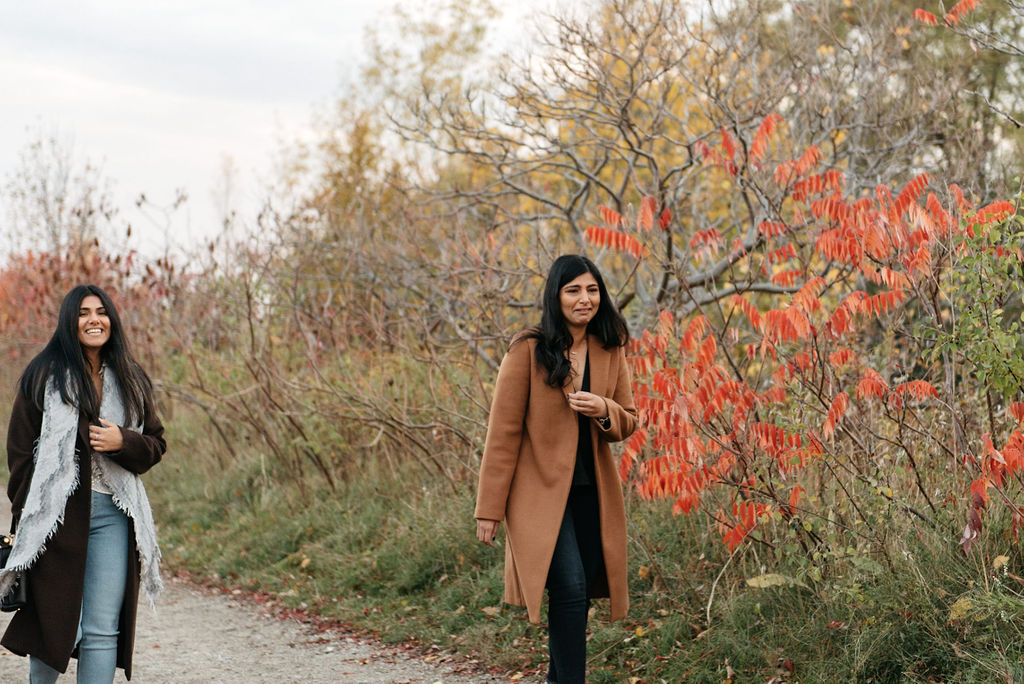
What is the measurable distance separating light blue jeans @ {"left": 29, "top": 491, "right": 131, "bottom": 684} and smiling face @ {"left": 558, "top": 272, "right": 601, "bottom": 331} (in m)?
2.18

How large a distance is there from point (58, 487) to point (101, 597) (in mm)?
506

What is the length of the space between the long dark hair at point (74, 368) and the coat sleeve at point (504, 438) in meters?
1.65

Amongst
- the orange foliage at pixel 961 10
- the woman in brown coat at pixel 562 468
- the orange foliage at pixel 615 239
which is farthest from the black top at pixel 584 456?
the orange foliage at pixel 961 10

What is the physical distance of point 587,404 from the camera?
4273mm

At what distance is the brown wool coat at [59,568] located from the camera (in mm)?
4254

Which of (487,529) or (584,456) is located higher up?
(584,456)

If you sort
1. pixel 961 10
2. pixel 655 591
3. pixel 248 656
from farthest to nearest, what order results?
pixel 248 656
pixel 655 591
pixel 961 10

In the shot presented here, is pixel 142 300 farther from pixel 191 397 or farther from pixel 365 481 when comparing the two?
pixel 365 481

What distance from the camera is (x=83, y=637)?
4.34 m

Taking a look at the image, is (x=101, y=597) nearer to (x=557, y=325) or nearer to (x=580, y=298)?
(x=557, y=325)

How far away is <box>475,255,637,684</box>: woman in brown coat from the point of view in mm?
4270

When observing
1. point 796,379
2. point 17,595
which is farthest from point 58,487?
point 796,379

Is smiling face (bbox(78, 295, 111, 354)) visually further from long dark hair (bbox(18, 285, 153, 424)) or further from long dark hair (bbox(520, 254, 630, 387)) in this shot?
long dark hair (bbox(520, 254, 630, 387))

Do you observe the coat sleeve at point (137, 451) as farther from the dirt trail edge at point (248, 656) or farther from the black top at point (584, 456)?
the dirt trail edge at point (248, 656)
